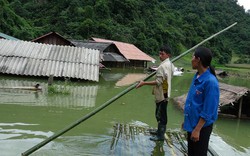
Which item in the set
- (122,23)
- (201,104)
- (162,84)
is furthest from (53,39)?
(201,104)

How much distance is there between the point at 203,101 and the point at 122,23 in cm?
4236

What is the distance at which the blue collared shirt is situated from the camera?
3045 mm

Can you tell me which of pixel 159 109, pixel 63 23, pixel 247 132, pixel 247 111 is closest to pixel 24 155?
pixel 159 109

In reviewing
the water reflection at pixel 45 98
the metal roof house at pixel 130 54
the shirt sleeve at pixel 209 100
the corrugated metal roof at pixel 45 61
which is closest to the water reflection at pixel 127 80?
the corrugated metal roof at pixel 45 61

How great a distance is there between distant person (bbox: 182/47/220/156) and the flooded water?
181 centimetres

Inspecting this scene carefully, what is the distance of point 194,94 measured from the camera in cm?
319

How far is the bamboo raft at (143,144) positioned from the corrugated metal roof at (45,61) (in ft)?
28.5

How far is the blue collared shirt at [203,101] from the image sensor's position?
3.04 meters

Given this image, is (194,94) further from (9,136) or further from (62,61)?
(62,61)

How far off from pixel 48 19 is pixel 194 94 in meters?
39.5

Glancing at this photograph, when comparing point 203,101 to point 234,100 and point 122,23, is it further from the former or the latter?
point 122,23

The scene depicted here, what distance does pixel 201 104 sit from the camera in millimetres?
3146

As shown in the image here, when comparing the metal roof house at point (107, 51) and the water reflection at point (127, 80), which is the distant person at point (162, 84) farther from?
the metal roof house at point (107, 51)

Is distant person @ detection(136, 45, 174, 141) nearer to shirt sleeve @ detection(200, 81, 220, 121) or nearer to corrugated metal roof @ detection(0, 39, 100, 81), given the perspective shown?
shirt sleeve @ detection(200, 81, 220, 121)
